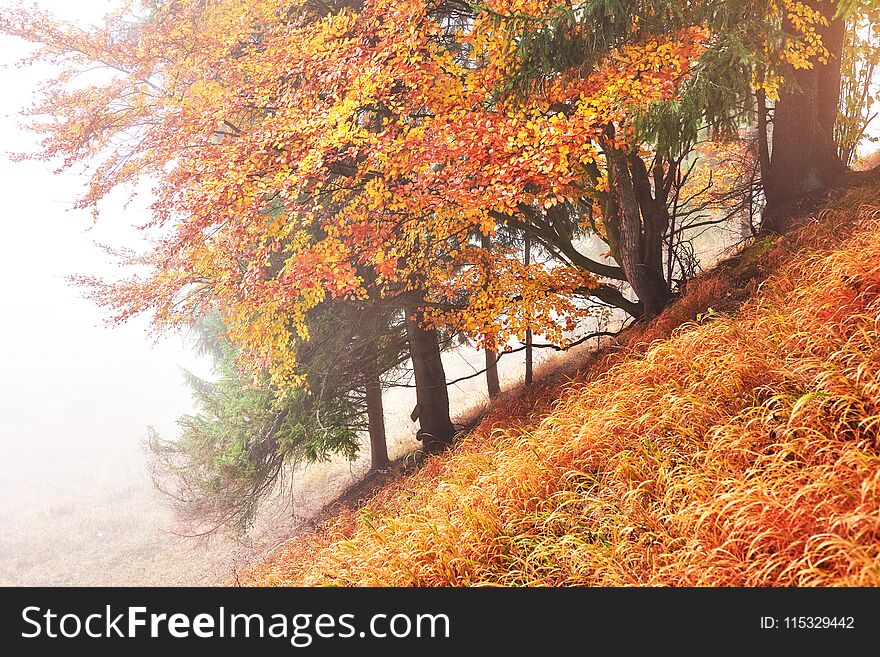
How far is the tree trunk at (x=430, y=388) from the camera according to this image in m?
9.15

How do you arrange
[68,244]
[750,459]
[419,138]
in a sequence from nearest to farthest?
[750,459]
[419,138]
[68,244]

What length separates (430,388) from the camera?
9.15 metres

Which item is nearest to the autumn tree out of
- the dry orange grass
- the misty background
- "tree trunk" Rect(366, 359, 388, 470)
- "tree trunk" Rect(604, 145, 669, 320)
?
"tree trunk" Rect(604, 145, 669, 320)

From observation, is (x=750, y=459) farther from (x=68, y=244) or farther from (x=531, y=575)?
(x=68, y=244)

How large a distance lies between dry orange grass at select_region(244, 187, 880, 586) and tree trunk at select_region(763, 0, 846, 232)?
94 centimetres

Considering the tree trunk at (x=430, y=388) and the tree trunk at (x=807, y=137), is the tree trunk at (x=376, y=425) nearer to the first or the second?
the tree trunk at (x=430, y=388)

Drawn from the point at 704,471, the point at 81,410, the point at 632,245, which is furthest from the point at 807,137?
the point at 81,410

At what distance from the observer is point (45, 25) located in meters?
7.84

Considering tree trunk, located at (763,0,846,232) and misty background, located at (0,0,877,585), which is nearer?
tree trunk, located at (763,0,846,232)

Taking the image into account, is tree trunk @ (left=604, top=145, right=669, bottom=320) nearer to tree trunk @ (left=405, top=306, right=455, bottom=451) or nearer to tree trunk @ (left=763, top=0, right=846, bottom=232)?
tree trunk @ (left=763, top=0, right=846, bottom=232)

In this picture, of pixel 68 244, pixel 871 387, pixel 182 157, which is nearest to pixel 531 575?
pixel 871 387

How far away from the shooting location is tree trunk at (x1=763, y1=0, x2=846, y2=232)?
677cm

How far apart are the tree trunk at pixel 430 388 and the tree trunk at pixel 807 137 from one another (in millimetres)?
5258

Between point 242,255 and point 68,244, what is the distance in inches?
1560
